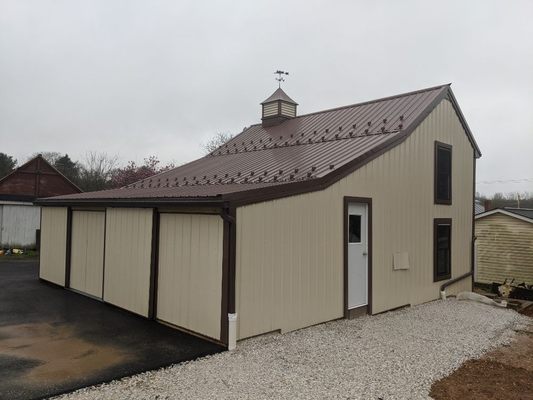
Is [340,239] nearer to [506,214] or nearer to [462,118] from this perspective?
[462,118]

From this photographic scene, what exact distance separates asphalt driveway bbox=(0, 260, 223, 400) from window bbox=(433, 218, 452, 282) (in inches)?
252

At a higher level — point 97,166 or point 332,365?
point 97,166

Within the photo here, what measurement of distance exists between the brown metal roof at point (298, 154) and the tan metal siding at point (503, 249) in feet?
15.8

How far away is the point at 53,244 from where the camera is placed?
1004 centimetres

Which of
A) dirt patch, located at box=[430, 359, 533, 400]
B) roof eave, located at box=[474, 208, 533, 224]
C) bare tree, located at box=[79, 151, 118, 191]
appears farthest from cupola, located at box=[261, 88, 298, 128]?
bare tree, located at box=[79, 151, 118, 191]

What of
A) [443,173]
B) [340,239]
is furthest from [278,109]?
[340,239]

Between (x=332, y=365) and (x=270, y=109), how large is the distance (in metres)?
10.1

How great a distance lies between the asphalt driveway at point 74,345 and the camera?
4230 millimetres

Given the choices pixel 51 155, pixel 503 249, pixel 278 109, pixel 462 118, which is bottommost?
pixel 503 249

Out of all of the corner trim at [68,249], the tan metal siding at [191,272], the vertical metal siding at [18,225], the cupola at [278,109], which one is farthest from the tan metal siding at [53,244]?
the vertical metal siding at [18,225]

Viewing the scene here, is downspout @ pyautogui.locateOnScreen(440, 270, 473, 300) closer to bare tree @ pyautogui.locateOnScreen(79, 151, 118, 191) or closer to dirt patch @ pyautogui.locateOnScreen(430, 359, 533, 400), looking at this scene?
dirt patch @ pyautogui.locateOnScreen(430, 359, 533, 400)

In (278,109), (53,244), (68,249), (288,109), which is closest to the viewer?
(68,249)

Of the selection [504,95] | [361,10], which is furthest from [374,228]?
Result: [504,95]

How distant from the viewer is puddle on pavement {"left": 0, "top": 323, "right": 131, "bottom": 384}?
173 inches
